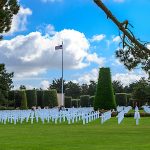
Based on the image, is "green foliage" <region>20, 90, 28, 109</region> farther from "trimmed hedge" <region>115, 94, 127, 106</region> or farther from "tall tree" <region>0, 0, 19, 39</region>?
"tall tree" <region>0, 0, 19, 39</region>

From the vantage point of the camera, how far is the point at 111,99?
52625 millimetres

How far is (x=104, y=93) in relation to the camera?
173 feet

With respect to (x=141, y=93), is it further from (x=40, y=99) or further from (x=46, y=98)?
(x=40, y=99)

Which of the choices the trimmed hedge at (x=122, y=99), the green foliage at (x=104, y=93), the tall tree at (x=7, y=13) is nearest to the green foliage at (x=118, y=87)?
the trimmed hedge at (x=122, y=99)

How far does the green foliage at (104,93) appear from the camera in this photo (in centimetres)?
5253

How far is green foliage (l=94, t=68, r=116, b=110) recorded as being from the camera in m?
52.5

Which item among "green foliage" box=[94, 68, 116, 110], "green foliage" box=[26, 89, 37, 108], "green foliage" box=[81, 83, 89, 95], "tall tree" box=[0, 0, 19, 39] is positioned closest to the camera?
"tall tree" box=[0, 0, 19, 39]

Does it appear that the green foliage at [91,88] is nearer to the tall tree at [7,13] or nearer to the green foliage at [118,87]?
the green foliage at [118,87]

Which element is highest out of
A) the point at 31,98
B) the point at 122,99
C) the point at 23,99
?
the point at 122,99

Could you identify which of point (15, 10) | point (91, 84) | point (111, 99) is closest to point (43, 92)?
point (111, 99)

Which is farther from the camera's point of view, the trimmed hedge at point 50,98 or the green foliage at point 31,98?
the trimmed hedge at point 50,98

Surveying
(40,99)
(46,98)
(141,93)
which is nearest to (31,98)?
(46,98)

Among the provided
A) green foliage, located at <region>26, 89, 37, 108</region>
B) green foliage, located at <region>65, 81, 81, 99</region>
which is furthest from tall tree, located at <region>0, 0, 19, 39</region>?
green foliage, located at <region>65, 81, 81, 99</region>

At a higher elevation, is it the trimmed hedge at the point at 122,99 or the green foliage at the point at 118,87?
the green foliage at the point at 118,87
